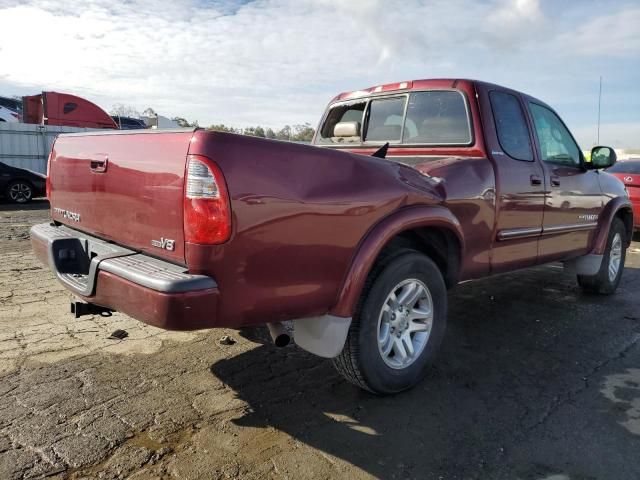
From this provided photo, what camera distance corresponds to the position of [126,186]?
8.87 feet

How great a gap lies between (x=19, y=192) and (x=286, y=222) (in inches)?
503

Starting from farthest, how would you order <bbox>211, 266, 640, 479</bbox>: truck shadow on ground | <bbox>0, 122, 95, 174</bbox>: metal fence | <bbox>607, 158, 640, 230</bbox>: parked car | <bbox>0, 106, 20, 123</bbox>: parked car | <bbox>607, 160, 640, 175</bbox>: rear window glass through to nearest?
<bbox>0, 106, 20, 123</bbox>: parked car < <bbox>0, 122, 95, 174</bbox>: metal fence < <bbox>607, 160, 640, 175</bbox>: rear window glass < <bbox>607, 158, 640, 230</bbox>: parked car < <bbox>211, 266, 640, 479</bbox>: truck shadow on ground

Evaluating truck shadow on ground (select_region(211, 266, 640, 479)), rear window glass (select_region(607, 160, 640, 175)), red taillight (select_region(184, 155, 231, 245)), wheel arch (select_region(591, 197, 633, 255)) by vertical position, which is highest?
rear window glass (select_region(607, 160, 640, 175))

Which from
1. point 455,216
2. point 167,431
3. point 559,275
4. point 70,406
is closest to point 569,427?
point 455,216

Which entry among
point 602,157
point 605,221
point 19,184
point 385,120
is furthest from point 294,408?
point 19,184

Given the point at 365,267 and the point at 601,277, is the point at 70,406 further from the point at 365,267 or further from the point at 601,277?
the point at 601,277

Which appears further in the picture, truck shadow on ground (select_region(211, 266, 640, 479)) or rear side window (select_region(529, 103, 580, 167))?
rear side window (select_region(529, 103, 580, 167))

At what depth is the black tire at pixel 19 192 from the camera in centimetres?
1272

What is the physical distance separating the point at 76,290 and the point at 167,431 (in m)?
0.90

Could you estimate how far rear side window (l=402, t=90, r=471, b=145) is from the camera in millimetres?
3883

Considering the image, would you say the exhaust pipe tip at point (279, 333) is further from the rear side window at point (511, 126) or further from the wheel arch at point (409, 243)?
the rear side window at point (511, 126)

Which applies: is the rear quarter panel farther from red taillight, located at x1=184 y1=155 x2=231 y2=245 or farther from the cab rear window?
the cab rear window

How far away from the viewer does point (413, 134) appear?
418 cm

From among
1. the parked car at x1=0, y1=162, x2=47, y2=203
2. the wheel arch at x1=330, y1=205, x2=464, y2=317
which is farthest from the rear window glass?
the parked car at x1=0, y1=162, x2=47, y2=203
